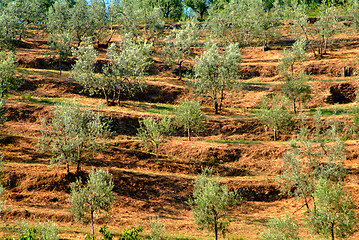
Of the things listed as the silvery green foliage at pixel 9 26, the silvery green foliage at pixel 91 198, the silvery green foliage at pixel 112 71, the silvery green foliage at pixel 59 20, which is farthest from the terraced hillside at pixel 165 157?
the silvery green foliage at pixel 59 20

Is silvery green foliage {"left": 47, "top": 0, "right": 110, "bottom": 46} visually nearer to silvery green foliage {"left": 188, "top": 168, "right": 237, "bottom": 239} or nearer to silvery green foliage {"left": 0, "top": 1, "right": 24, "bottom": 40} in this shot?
silvery green foliage {"left": 0, "top": 1, "right": 24, "bottom": 40}

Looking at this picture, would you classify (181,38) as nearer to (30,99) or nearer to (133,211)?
(30,99)

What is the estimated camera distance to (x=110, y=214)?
38469mm

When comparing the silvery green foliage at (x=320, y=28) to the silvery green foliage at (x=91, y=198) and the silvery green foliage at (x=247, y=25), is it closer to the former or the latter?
the silvery green foliage at (x=247, y=25)

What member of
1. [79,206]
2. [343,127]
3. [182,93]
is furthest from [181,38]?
[79,206]

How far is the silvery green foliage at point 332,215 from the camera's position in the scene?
102 feet

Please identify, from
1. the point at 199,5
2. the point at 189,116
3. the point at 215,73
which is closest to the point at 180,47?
the point at 215,73

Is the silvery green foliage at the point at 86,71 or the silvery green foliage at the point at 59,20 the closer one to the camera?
the silvery green foliage at the point at 86,71

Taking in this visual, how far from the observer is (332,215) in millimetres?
31312

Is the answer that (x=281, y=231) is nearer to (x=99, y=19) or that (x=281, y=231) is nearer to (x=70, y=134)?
(x=70, y=134)

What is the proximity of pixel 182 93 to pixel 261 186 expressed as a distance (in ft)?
109

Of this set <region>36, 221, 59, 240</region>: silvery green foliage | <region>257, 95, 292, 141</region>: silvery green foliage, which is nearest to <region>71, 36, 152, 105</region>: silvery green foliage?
<region>257, 95, 292, 141</region>: silvery green foliage

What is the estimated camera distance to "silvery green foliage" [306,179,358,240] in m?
31.1

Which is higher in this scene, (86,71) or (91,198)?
(86,71)
